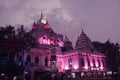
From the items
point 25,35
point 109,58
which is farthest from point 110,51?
point 25,35

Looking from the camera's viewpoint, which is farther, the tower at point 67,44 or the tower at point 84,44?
the tower at point 67,44

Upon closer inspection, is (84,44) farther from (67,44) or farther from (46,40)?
(46,40)

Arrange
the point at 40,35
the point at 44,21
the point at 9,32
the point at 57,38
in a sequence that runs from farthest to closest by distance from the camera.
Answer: the point at 44,21 < the point at 57,38 < the point at 40,35 < the point at 9,32

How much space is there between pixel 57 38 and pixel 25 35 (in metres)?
21.4

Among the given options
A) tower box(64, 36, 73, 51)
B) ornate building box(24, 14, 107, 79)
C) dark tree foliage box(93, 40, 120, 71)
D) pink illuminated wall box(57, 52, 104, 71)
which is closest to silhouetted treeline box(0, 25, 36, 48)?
ornate building box(24, 14, 107, 79)

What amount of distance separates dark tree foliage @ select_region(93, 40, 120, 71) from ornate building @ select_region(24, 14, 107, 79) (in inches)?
126

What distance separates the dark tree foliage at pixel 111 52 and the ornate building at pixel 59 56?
10.5ft

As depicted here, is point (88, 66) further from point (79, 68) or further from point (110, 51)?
point (110, 51)

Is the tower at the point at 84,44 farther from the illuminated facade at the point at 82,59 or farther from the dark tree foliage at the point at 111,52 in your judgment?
the dark tree foliage at the point at 111,52

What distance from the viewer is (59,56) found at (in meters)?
49.3

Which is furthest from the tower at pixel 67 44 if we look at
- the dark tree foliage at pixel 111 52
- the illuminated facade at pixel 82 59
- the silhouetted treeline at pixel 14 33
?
the silhouetted treeline at pixel 14 33

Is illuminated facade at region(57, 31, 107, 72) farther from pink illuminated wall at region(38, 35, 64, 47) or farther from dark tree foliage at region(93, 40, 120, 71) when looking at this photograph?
pink illuminated wall at region(38, 35, 64, 47)

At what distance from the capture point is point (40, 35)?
168 ft

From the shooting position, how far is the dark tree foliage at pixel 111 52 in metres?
55.4
